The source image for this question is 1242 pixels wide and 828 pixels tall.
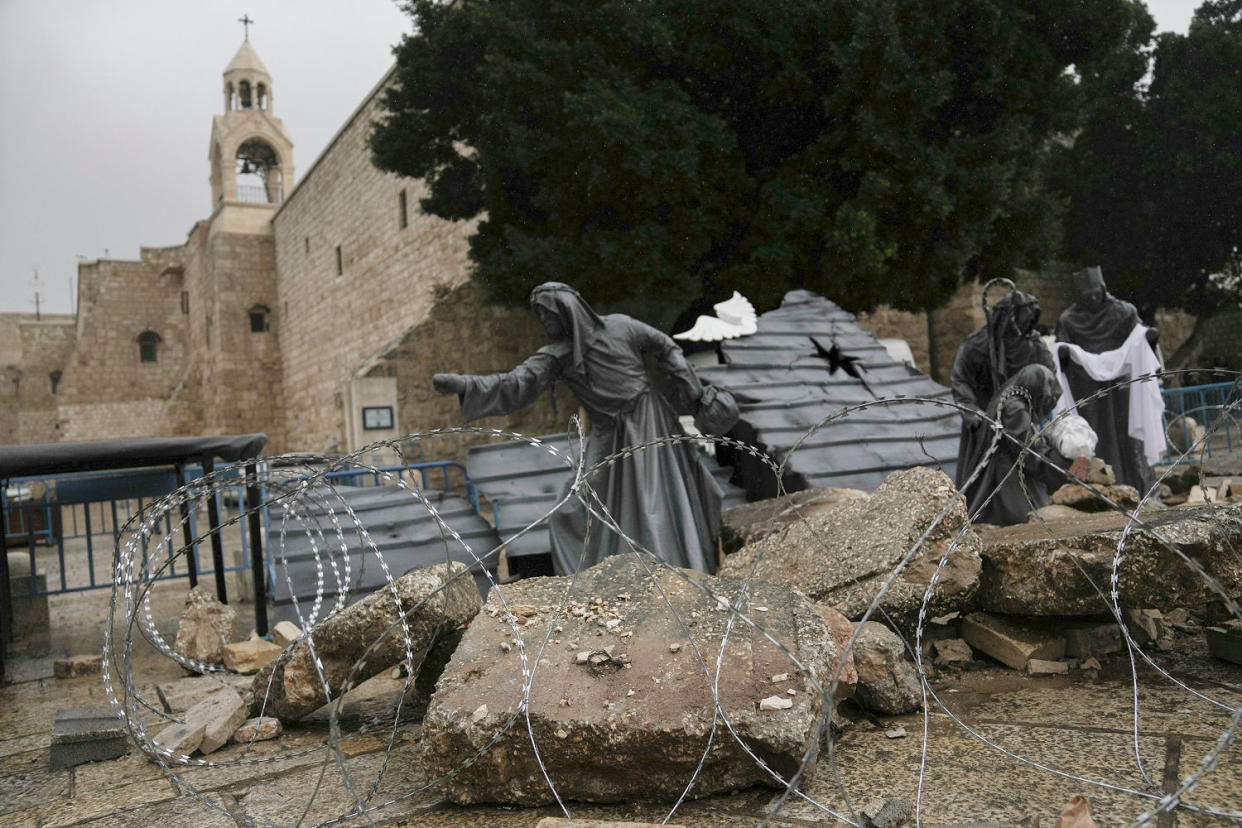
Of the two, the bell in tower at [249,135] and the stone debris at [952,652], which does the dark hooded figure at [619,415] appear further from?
the bell in tower at [249,135]

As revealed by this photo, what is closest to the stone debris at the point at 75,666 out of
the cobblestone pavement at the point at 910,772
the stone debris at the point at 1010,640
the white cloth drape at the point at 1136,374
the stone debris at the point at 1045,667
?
the cobblestone pavement at the point at 910,772

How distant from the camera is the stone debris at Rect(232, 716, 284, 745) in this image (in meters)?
3.44

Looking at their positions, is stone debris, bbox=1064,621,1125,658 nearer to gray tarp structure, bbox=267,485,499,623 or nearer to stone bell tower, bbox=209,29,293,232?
gray tarp structure, bbox=267,485,499,623

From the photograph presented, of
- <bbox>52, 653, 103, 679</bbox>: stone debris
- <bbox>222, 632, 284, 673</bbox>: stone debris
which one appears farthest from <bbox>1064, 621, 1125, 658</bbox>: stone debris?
<bbox>52, 653, 103, 679</bbox>: stone debris

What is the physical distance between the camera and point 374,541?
17.4 feet

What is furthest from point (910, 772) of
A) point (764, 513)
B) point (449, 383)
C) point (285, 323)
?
point (285, 323)

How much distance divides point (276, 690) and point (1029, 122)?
1266 cm

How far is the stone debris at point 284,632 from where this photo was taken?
511 cm

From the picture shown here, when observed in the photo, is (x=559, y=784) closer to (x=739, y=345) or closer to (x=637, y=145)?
(x=739, y=345)

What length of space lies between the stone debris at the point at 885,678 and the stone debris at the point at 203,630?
12.3 feet

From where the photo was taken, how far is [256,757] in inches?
129

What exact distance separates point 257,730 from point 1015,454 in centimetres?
425

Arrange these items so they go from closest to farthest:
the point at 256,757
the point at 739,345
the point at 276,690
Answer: the point at 256,757 → the point at 276,690 → the point at 739,345

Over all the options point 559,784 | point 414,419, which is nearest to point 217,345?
point 414,419
